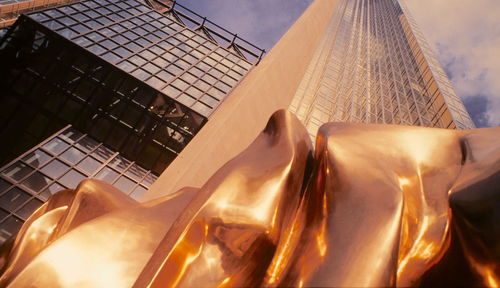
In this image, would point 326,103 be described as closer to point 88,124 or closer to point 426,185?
point 88,124

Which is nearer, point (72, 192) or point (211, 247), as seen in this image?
point (211, 247)

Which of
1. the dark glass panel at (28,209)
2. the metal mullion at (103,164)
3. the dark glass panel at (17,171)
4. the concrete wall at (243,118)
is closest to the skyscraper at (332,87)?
the concrete wall at (243,118)

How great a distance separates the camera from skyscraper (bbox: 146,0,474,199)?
5.71 m

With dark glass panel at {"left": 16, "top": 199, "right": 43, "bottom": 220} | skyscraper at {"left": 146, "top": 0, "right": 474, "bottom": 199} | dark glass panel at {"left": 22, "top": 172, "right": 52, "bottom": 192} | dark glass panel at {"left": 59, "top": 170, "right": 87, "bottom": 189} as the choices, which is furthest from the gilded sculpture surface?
dark glass panel at {"left": 59, "top": 170, "right": 87, "bottom": 189}

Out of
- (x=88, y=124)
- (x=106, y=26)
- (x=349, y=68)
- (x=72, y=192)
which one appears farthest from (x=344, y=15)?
(x=72, y=192)

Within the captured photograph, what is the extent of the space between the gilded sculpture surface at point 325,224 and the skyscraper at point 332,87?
2.81 meters

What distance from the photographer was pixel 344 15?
88.9 ft

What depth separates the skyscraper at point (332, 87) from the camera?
5711 mm

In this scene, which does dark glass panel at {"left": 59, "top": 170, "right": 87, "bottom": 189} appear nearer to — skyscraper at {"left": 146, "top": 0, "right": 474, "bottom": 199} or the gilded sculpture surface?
skyscraper at {"left": 146, "top": 0, "right": 474, "bottom": 199}

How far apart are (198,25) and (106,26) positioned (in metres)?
5.25

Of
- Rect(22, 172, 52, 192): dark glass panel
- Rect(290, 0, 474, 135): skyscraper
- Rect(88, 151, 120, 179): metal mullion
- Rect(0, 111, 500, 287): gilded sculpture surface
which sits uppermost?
Rect(0, 111, 500, 287): gilded sculpture surface

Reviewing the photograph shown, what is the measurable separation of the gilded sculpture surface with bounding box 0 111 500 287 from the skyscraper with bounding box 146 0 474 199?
281 cm

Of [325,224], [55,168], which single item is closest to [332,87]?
[55,168]

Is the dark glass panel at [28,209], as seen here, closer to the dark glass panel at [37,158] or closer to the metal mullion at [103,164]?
the dark glass panel at [37,158]
